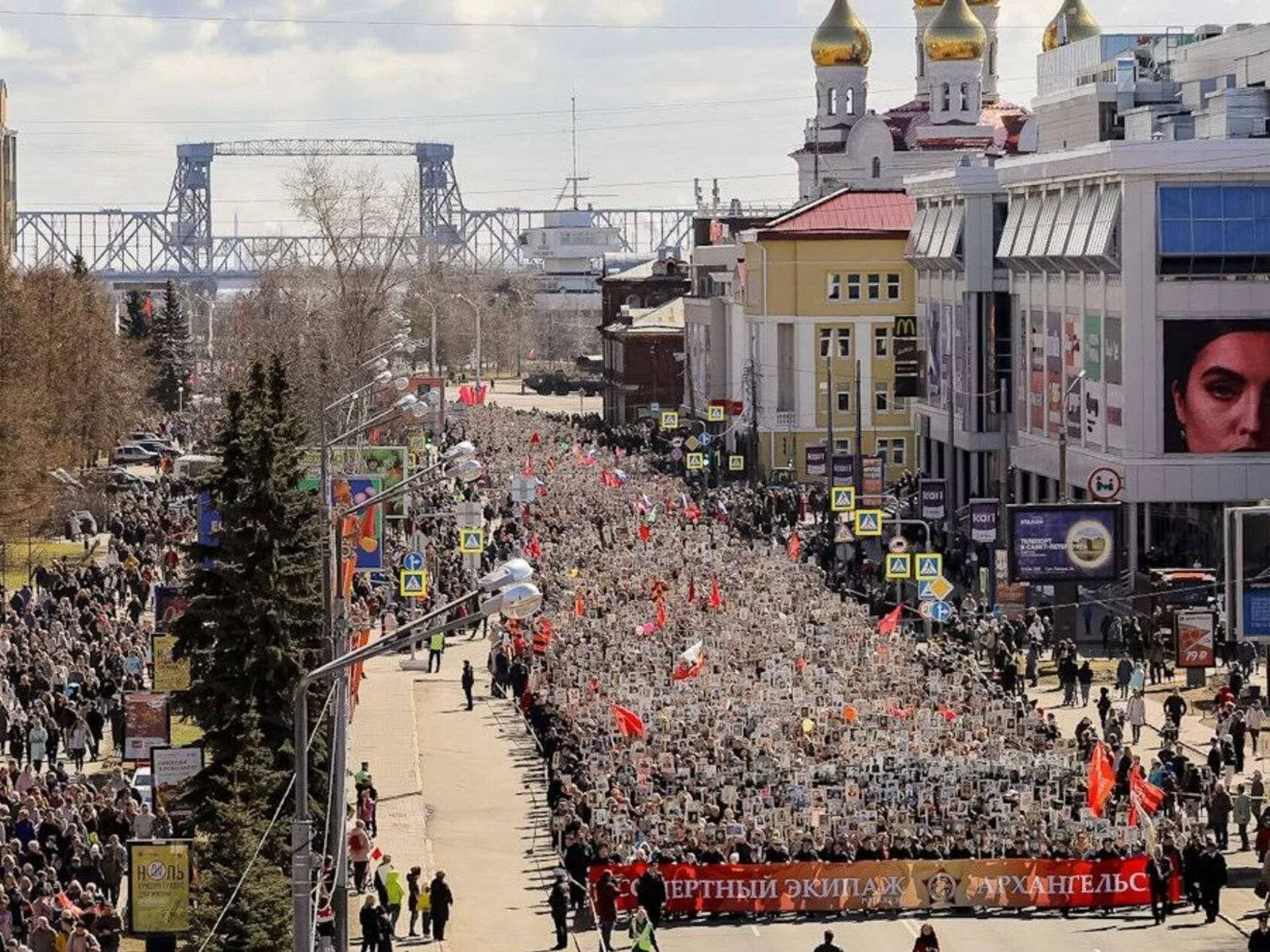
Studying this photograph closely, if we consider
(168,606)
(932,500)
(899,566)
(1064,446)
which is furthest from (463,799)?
(932,500)

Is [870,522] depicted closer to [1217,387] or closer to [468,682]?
[1217,387]

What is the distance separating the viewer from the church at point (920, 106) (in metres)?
127

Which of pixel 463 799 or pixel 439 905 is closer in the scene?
pixel 439 905

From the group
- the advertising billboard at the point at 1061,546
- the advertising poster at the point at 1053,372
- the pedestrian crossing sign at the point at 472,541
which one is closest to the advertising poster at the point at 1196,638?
the advertising billboard at the point at 1061,546

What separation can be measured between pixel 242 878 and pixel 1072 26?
111m

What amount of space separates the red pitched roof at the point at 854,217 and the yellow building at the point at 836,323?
51 millimetres

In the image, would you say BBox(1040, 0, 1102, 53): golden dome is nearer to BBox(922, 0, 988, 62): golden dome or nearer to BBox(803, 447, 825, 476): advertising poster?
BBox(922, 0, 988, 62): golden dome

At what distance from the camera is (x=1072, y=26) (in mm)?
129875

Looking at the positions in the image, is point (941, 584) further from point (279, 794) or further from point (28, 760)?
point (279, 794)

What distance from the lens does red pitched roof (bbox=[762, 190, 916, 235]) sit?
9662 cm

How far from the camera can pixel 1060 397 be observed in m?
70.1

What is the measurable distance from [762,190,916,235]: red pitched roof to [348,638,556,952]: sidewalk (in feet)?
152

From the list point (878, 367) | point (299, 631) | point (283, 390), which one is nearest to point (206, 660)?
point (299, 631)

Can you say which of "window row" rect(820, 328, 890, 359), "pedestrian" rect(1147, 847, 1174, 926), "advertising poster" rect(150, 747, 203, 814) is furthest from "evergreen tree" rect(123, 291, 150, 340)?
"pedestrian" rect(1147, 847, 1174, 926)
